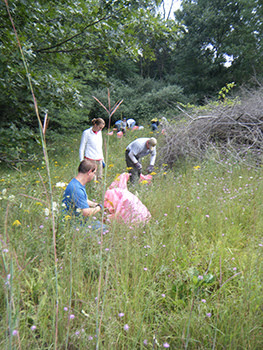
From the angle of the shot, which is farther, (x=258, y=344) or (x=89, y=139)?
(x=89, y=139)

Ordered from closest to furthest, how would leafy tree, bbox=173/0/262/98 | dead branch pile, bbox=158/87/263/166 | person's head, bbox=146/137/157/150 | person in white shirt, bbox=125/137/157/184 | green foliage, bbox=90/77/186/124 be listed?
person's head, bbox=146/137/157/150, person in white shirt, bbox=125/137/157/184, dead branch pile, bbox=158/87/263/166, leafy tree, bbox=173/0/262/98, green foliage, bbox=90/77/186/124

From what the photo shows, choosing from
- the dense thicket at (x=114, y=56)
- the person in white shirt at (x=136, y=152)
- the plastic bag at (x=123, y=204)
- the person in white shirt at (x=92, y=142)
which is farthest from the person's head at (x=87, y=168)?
the person in white shirt at (x=136, y=152)

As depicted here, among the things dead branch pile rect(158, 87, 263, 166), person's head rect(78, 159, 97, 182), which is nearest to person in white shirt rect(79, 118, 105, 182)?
person's head rect(78, 159, 97, 182)

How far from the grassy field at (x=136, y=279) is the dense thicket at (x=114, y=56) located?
193cm

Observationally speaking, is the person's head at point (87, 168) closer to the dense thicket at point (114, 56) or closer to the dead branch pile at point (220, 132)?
the dense thicket at point (114, 56)

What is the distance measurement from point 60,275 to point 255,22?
24.3 meters

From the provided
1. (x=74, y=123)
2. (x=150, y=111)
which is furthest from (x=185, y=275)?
(x=150, y=111)

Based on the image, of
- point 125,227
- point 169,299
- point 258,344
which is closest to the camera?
point 258,344

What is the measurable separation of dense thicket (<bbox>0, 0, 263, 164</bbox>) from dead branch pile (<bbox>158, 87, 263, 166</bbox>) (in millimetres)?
2411

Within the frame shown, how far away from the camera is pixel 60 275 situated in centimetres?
177

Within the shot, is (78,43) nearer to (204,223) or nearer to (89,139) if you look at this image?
(89,139)

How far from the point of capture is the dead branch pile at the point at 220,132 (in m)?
6.26

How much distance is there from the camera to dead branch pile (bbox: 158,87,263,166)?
6262 millimetres

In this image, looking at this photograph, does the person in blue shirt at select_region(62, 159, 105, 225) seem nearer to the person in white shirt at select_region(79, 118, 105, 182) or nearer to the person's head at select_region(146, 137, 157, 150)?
the person in white shirt at select_region(79, 118, 105, 182)
